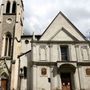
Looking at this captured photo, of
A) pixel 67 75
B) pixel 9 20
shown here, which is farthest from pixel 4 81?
pixel 9 20

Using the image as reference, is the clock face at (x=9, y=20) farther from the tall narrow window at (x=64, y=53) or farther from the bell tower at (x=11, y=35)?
the tall narrow window at (x=64, y=53)

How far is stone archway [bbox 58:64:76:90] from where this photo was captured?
28.7m

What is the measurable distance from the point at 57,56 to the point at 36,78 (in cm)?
477

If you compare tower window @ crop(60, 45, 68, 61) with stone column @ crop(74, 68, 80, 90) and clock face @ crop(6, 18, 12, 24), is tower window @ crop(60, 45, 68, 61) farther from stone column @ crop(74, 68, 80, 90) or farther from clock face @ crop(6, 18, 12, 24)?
clock face @ crop(6, 18, 12, 24)

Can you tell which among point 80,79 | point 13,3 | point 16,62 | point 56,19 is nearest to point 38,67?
point 16,62

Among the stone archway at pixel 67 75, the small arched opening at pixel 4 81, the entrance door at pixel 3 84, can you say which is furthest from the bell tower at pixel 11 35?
the stone archway at pixel 67 75

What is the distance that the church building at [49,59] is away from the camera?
28.6 meters

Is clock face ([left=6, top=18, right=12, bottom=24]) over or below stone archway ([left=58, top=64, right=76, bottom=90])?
over

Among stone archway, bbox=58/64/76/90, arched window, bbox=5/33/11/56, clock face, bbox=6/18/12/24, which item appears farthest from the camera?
clock face, bbox=6/18/12/24

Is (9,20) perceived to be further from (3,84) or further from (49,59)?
(3,84)

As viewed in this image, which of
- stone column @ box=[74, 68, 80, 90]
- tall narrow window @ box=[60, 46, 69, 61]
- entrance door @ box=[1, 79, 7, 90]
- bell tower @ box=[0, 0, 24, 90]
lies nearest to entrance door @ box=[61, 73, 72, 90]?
stone column @ box=[74, 68, 80, 90]

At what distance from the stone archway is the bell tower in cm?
699

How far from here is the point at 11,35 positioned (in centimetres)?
3484

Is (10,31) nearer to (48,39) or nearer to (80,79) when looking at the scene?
(48,39)
